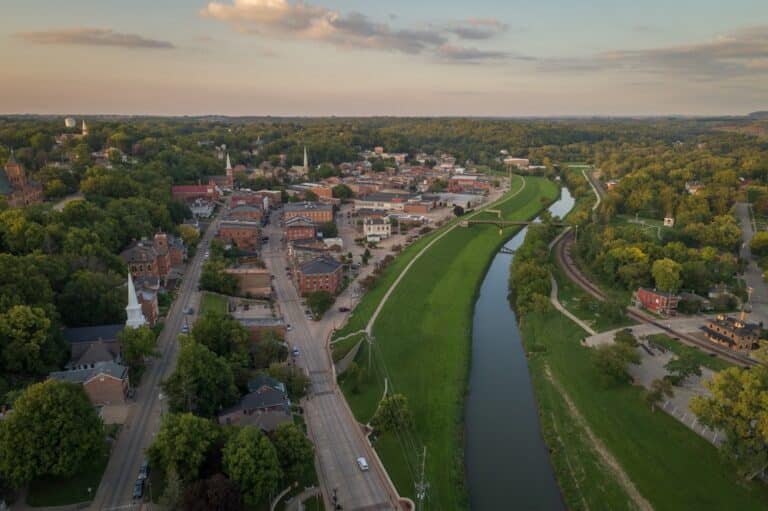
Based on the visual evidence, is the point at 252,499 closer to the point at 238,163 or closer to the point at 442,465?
the point at 442,465

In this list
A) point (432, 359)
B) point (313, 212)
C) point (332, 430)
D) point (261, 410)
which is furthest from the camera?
point (313, 212)

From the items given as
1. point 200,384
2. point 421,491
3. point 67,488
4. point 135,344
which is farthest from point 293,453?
point 135,344

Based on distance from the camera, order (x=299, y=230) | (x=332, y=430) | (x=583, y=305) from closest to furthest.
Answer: (x=332, y=430) → (x=583, y=305) → (x=299, y=230)

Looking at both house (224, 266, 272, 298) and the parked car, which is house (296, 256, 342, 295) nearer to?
house (224, 266, 272, 298)

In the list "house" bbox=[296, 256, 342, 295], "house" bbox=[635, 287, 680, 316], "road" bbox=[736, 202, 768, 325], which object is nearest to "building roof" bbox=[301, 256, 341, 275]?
"house" bbox=[296, 256, 342, 295]

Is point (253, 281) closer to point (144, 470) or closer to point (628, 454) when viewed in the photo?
point (144, 470)

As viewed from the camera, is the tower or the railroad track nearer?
the tower
